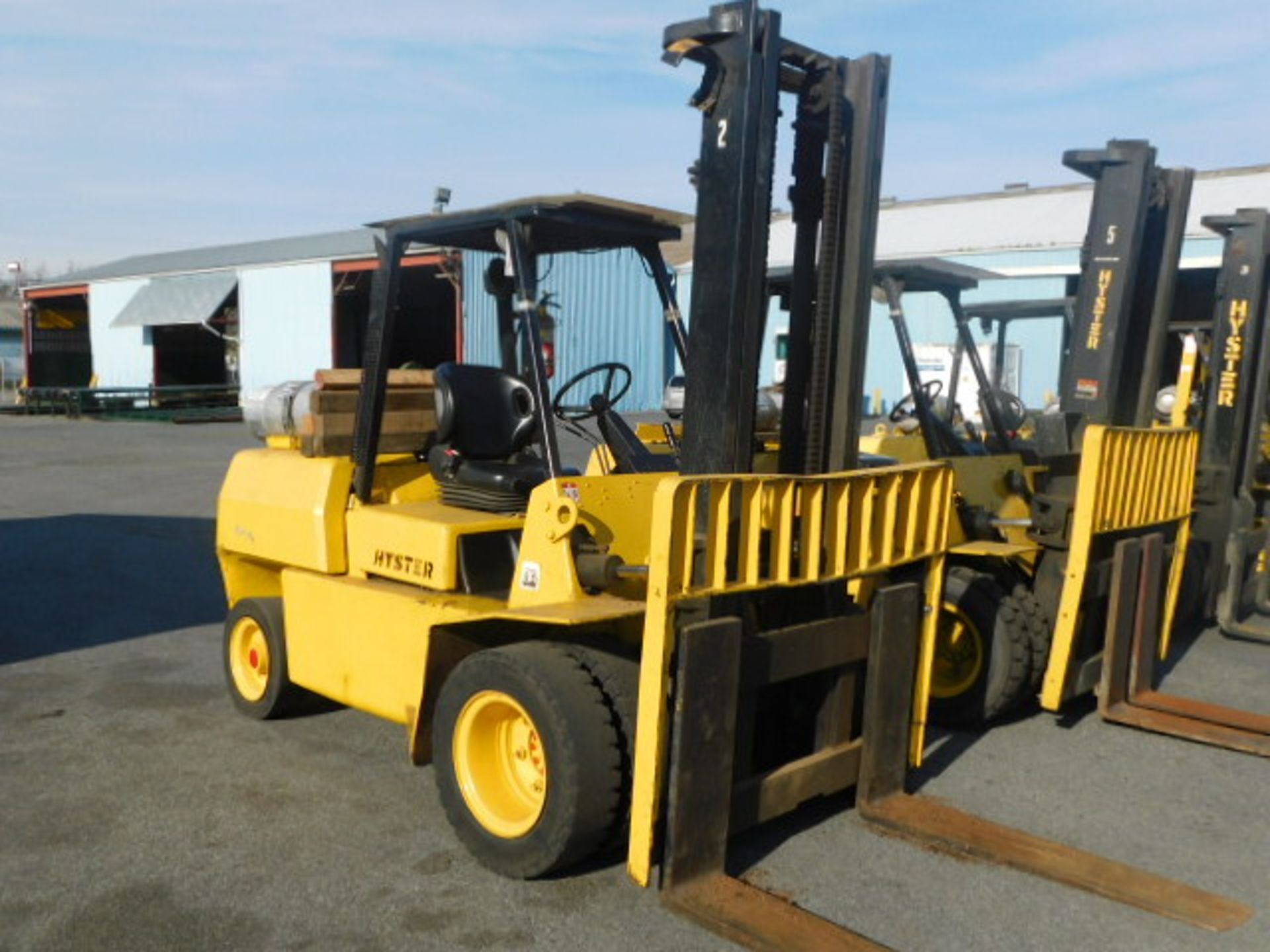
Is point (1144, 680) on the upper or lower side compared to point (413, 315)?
lower

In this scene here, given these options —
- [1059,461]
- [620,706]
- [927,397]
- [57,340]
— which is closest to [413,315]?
[57,340]

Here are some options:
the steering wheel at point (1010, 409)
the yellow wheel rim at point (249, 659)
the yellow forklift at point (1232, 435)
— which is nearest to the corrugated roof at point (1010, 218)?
the steering wheel at point (1010, 409)

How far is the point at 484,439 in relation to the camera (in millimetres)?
4953

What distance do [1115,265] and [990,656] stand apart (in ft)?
7.01

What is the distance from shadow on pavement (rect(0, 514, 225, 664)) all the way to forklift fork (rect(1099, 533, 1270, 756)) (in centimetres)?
537

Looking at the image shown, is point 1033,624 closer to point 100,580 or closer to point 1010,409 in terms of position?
point 1010,409

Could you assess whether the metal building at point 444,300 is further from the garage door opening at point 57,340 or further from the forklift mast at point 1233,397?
the forklift mast at point 1233,397

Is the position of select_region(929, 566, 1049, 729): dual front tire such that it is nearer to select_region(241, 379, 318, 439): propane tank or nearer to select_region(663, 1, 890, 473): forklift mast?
select_region(663, 1, 890, 473): forklift mast

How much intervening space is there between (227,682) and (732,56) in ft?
12.6

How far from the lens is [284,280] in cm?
3088

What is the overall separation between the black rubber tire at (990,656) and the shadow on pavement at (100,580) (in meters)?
4.71

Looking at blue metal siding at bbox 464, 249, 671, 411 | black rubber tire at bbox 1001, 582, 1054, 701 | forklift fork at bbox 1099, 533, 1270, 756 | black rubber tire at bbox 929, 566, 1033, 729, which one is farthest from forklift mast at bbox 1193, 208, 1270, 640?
blue metal siding at bbox 464, 249, 671, 411

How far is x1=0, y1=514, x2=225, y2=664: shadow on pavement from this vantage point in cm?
749

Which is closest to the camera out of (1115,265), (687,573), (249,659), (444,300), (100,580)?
(687,573)
